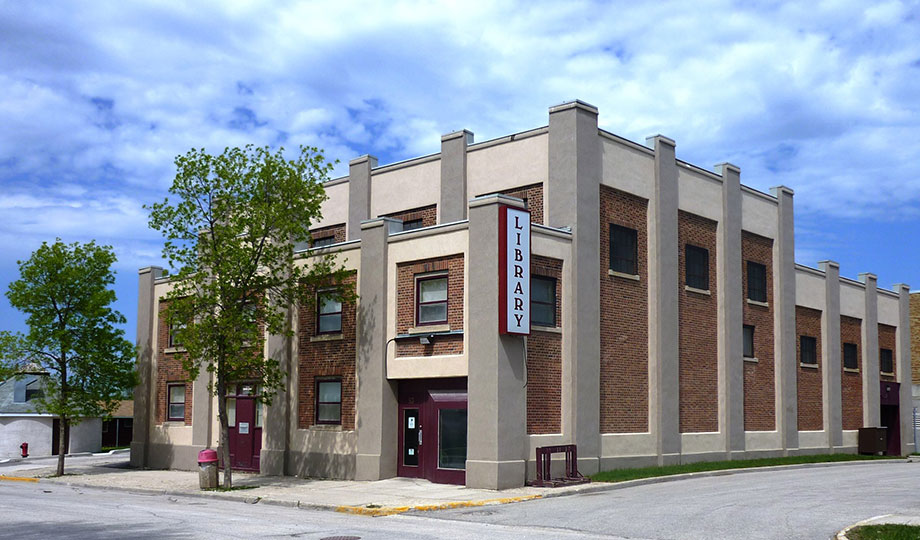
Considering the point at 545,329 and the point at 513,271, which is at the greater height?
the point at 513,271

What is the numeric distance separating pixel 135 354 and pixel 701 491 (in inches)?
821

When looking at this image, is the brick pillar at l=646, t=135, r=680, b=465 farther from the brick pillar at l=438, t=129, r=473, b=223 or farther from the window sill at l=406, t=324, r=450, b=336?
the window sill at l=406, t=324, r=450, b=336

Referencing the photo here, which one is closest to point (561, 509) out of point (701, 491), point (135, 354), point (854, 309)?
point (701, 491)

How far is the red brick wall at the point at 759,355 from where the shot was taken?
3393 centimetres

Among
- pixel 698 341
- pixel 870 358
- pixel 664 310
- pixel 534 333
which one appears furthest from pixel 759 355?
pixel 534 333

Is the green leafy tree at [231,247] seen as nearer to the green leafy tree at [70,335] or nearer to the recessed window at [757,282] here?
the green leafy tree at [70,335]

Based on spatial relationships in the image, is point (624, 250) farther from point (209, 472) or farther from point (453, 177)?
point (209, 472)

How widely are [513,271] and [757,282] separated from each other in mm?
14920

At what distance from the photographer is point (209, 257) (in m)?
25.4

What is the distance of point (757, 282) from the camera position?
35.1 m

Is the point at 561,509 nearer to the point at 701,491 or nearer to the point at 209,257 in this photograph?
the point at 701,491

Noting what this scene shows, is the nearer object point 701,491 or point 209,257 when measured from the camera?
point 701,491

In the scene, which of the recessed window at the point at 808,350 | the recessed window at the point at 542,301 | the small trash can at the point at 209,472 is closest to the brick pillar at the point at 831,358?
the recessed window at the point at 808,350

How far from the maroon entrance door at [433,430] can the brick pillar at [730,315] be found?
37.1 feet
